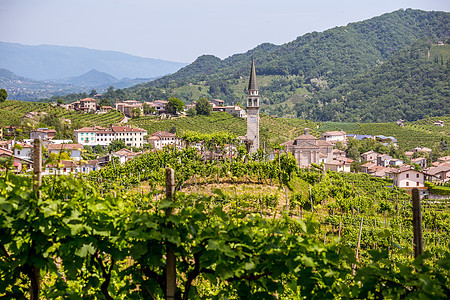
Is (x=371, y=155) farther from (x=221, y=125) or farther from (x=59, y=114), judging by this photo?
(x=59, y=114)

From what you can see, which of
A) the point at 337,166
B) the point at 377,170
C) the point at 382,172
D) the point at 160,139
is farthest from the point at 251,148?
the point at 160,139

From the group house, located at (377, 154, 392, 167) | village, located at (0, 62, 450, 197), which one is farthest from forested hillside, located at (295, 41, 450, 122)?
house, located at (377, 154, 392, 167)

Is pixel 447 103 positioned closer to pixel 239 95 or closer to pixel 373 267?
pixel 239 95

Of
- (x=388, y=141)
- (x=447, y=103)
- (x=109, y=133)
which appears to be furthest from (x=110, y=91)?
(x=447, y=103)

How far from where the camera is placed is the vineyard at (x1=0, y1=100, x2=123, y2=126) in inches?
2751

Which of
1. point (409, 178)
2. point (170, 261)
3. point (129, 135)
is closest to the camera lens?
point (170, 261)

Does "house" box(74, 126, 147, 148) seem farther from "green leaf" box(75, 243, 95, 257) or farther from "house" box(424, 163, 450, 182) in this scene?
"green leaf" box(75, 243, 95, 257)

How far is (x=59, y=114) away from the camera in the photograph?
80000 millimetres

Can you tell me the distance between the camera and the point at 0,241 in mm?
3832

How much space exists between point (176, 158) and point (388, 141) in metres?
67.7

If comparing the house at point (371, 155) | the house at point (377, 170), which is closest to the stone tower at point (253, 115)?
the house at point (377, 170)

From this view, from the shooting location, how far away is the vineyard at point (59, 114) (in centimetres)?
6988

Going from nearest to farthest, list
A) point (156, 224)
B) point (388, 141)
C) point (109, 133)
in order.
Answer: point (156, 224) → point (109, 133) → point (388, 141)

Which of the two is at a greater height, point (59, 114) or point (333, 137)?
point (59, 114)
